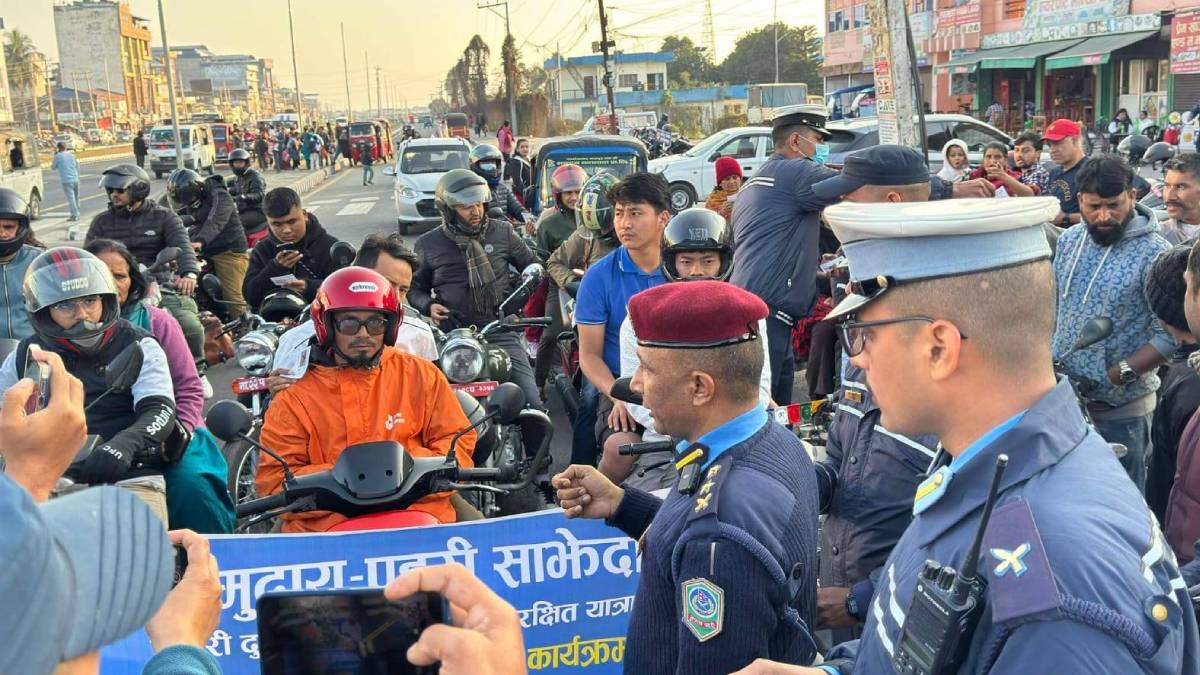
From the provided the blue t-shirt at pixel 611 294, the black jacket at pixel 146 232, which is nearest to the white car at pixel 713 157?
the black jacket at pixel 146 232

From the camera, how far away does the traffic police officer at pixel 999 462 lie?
1.47m

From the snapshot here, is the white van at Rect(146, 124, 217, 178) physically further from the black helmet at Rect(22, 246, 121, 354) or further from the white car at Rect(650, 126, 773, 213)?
the black helmet at Rect(22, 246, 121, 354)

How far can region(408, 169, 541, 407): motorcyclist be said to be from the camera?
7527mm

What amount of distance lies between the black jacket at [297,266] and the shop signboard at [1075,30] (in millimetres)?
32983

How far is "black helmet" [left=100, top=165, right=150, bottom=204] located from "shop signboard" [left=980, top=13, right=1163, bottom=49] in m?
33.0

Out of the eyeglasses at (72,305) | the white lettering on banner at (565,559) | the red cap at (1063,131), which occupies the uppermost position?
the red cap at (1063,131)

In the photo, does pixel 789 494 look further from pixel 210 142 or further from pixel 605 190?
pixel 210 142

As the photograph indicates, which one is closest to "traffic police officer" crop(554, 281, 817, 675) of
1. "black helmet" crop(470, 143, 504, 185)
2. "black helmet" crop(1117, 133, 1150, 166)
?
"black helmet" crop(470, 143, 504, 185)

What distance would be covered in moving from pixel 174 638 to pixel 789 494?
1.38 m

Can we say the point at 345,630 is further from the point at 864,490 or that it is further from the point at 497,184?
the point at 497,184

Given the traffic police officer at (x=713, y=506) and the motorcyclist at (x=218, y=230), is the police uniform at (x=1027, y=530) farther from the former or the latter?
the motorcyclist at (x=218, y=230)

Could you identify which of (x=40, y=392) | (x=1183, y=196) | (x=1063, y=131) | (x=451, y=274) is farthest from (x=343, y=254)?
(x=1063, y=131)

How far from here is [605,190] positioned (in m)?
7.66

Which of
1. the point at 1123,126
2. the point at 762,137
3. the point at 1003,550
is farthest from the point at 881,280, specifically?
the point at 1123,126
